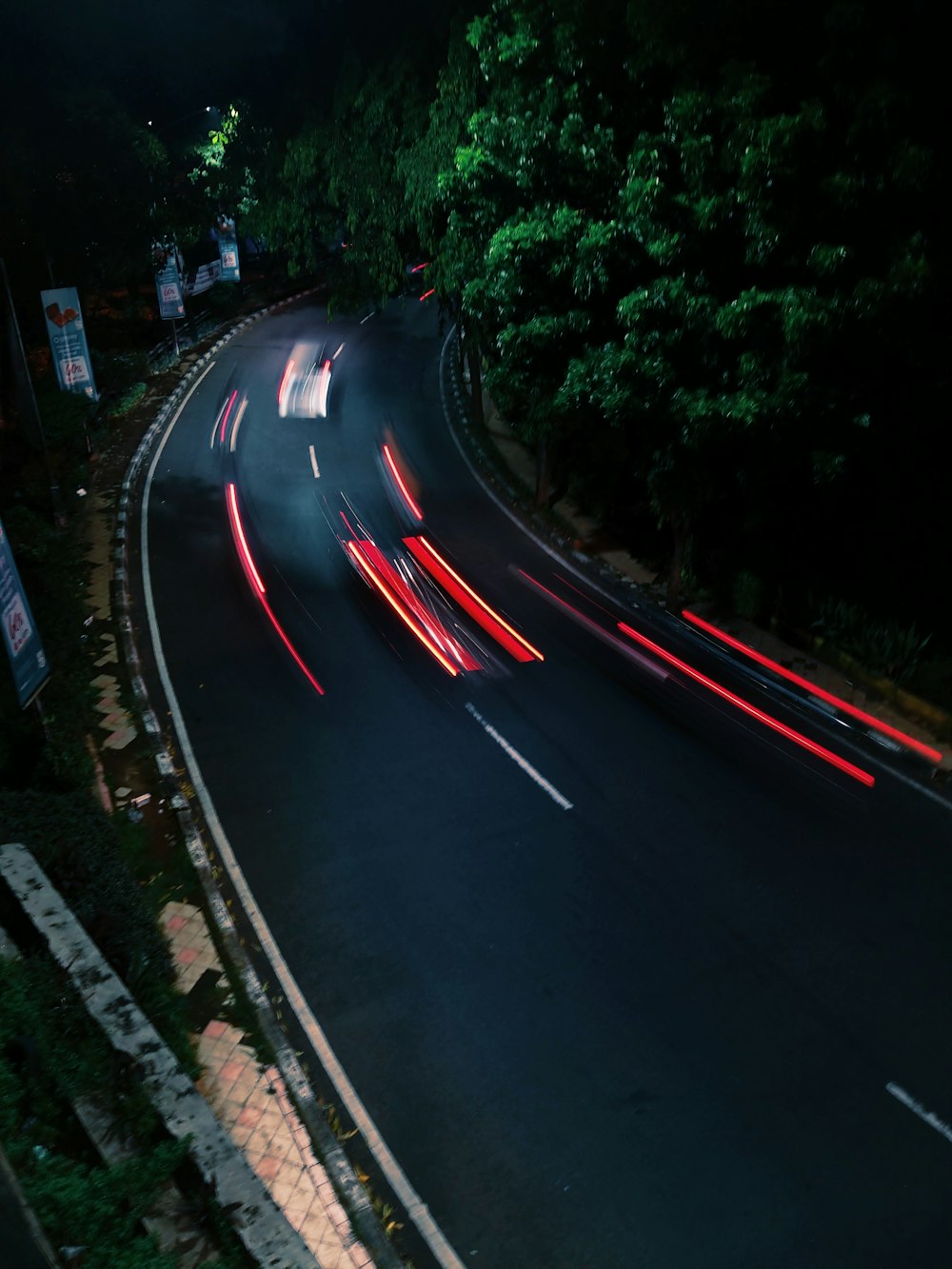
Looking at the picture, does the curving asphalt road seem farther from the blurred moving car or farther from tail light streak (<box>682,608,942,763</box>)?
the blurred moving car

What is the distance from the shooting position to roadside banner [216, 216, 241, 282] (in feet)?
119

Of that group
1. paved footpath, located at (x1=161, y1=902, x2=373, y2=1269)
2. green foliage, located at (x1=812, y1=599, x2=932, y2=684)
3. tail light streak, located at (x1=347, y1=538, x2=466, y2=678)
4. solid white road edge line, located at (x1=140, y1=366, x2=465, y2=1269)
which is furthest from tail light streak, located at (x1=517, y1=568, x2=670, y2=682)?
paved footpath, located at (x1=161, y1=902, x2=373, y2=1269)

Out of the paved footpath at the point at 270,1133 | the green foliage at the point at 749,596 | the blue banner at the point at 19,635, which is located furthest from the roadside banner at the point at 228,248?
the paved footpath at the point at 270,1133

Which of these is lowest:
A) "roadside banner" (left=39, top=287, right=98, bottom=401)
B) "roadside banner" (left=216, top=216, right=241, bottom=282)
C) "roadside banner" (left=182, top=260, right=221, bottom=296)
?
"roadside banner" (left=39, top=287, right=98, bottom=401)

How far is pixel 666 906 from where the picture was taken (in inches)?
435

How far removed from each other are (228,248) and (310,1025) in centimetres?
3407

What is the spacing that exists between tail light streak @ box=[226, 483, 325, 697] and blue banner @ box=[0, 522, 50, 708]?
463cm

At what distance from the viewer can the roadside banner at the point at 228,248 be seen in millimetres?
36375

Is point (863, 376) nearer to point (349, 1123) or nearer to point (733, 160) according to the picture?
point (733, 160)

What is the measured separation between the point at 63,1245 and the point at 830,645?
13.7 metres

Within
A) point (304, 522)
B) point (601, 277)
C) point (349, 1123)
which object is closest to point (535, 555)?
point (304, 522)

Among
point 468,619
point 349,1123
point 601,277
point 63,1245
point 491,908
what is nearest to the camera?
point 63,1245

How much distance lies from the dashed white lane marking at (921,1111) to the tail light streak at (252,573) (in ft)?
31.4

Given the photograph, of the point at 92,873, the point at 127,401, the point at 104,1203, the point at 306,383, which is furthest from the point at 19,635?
the point at 306,383
